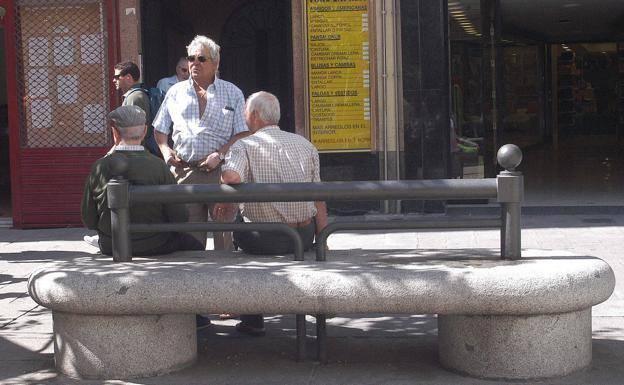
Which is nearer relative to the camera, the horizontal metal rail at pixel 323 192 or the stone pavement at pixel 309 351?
the horizontal metal rail at pixel 323 192

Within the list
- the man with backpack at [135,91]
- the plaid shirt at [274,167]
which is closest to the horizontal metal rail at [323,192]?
the plaid shirt at [274,167]

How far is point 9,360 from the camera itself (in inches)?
240

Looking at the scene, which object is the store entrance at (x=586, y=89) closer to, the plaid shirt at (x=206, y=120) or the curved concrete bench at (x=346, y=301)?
the plaid shirt at (x=206, y=120)

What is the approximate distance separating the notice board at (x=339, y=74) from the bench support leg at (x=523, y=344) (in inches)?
246

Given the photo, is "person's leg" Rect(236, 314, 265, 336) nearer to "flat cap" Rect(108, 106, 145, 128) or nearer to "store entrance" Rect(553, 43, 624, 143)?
"flat cap" Rect(108, 106, 145, 128)

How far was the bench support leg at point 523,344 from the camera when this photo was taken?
534cm

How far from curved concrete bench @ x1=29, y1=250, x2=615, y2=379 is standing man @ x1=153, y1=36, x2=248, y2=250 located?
4.50ft

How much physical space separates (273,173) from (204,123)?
3.67 ft

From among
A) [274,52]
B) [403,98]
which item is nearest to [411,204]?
[403,98]

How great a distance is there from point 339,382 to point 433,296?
714 mm

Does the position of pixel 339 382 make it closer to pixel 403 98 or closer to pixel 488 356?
pixel 488 356

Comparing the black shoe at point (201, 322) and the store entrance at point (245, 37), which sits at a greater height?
the store entrance at point (245, 37)

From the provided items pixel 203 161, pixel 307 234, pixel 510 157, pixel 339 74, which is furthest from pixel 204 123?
pixel 339 74

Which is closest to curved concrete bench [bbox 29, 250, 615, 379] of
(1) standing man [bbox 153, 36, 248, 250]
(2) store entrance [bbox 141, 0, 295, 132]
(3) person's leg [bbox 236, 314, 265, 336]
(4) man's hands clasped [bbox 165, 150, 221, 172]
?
(3) person's leg [bbox 236, 314, 265, 336]
